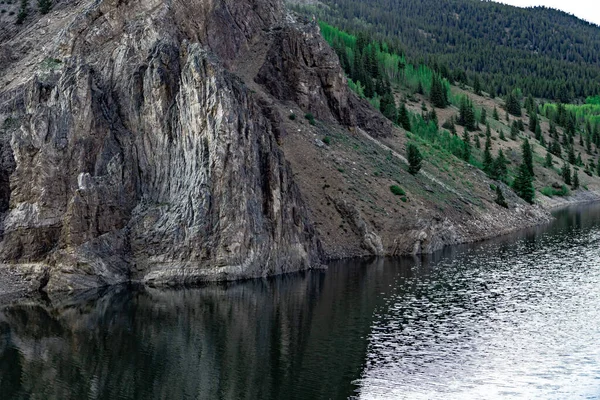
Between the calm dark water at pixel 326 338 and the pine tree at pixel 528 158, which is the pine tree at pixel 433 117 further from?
the calm dark water at pixel 326 338

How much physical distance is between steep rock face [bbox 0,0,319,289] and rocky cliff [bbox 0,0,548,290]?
6.0 inches

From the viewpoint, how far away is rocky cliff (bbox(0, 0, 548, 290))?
80125 millimetres

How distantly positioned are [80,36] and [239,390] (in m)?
65.0

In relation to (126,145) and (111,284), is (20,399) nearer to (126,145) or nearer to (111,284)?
(111,284)

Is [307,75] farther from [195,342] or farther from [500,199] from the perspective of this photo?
[195,342]

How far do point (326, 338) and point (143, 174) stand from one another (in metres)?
38.1

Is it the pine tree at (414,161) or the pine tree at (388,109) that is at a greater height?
the pine tree at (388,109)

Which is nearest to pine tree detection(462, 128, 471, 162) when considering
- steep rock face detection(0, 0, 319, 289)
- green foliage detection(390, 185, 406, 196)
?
green foliage detection(390, 185, 406, 196)

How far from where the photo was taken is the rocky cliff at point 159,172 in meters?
80.1

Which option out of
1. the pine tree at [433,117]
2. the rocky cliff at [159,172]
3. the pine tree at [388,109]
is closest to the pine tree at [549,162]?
the pine tree at [433,117]

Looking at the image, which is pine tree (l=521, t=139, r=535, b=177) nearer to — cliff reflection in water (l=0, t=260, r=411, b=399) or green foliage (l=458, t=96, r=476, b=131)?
green foliage (l=458, t=96, r=476, b=131)

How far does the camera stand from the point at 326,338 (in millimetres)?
58281

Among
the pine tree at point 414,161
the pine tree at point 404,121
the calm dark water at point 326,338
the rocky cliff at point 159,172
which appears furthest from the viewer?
the pine tree at point 404,121

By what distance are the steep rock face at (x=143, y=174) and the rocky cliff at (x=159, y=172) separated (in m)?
0.15
